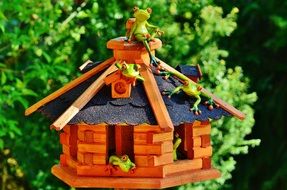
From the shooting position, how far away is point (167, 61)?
392 cm

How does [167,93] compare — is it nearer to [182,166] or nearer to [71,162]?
[182,166]

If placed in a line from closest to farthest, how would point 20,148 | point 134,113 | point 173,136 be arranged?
point 134,113 < point 173,136 < point 20,148

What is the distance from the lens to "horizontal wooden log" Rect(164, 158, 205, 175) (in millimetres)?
2437

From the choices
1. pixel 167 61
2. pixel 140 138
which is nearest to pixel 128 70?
pixel 140 138

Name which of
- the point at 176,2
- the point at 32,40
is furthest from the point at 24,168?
the point at 176,2

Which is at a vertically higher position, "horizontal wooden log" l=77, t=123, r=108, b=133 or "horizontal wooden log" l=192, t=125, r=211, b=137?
"horizontal wooden log" l=77, t=123, r=108, b=133

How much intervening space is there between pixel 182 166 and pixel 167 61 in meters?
1.50

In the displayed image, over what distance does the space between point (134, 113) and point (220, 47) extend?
94.1 inches

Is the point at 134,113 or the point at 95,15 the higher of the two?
the point at 95,15

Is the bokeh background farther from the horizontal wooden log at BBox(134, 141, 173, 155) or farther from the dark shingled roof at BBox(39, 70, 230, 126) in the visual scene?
the horizontal wooden log at BBox(134, 141, 173, 155)

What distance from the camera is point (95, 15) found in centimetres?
394

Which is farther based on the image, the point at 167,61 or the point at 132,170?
the point at 167,61

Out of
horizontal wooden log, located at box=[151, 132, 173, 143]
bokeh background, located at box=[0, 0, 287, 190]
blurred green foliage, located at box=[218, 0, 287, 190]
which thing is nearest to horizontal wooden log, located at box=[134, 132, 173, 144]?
horizontal wooden log, located at box=[151, 132, 173, 143]

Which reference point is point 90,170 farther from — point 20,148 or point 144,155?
point 20,148
